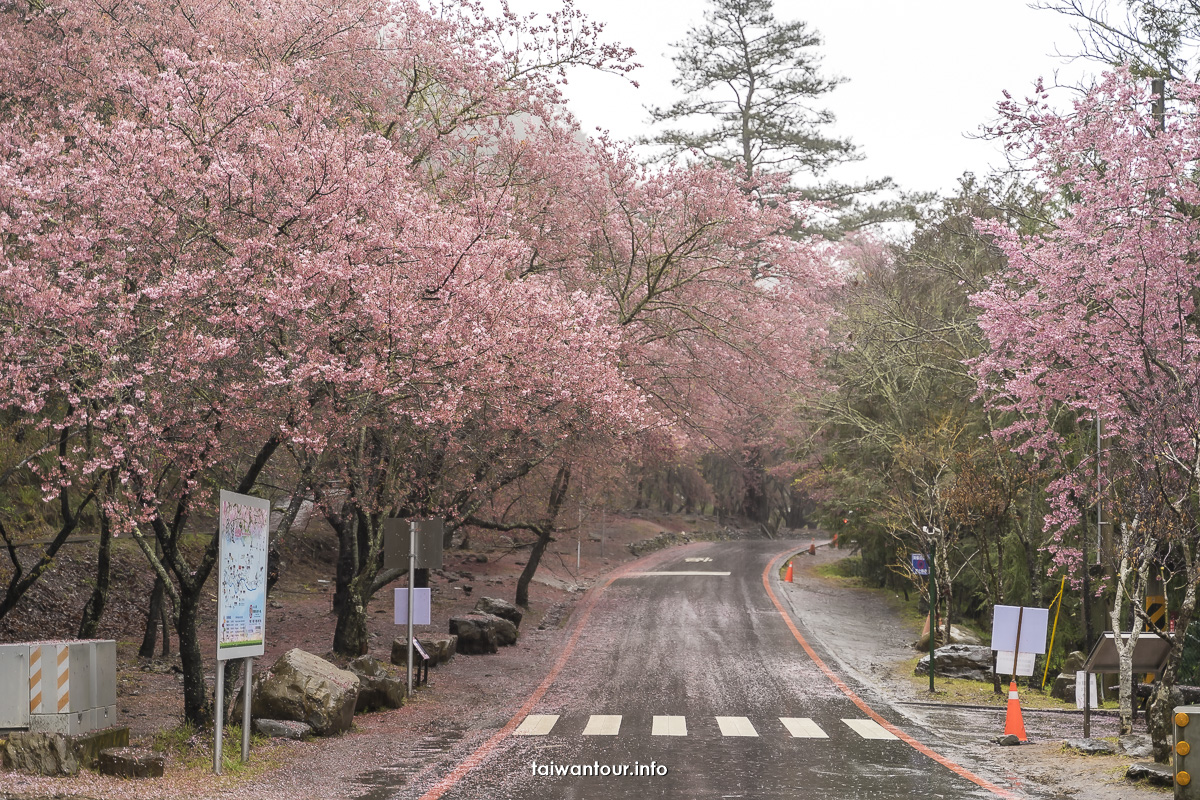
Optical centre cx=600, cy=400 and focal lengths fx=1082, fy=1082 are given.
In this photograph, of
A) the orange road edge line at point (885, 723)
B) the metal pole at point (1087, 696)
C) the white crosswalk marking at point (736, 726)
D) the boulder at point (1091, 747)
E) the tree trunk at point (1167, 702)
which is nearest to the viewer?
the orange road edge line at point (885, 723)

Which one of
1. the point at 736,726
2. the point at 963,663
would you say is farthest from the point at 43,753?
the point at 963,663

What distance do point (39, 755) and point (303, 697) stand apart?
3770mm

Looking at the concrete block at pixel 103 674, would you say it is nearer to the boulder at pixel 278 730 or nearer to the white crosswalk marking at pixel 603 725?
the boulder at pixel 278 730

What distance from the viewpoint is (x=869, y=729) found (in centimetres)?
1440

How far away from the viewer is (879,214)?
48.8m

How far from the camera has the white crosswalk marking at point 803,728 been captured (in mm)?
13750

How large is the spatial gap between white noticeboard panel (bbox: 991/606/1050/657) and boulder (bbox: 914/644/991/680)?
207 inches

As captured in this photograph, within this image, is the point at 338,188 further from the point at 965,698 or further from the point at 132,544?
the point at 132,544

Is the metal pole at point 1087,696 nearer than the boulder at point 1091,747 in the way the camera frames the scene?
No

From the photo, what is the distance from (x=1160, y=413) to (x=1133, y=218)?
99.1 inches

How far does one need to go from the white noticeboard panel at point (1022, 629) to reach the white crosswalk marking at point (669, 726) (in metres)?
4.73

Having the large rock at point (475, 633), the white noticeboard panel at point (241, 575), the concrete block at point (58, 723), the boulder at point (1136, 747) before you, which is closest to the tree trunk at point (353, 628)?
the large rock at point (475, 633)

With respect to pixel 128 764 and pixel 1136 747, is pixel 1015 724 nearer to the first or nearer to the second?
pixel 1136 747

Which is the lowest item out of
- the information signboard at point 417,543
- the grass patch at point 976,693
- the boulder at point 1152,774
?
the grass patch at point 976,693
